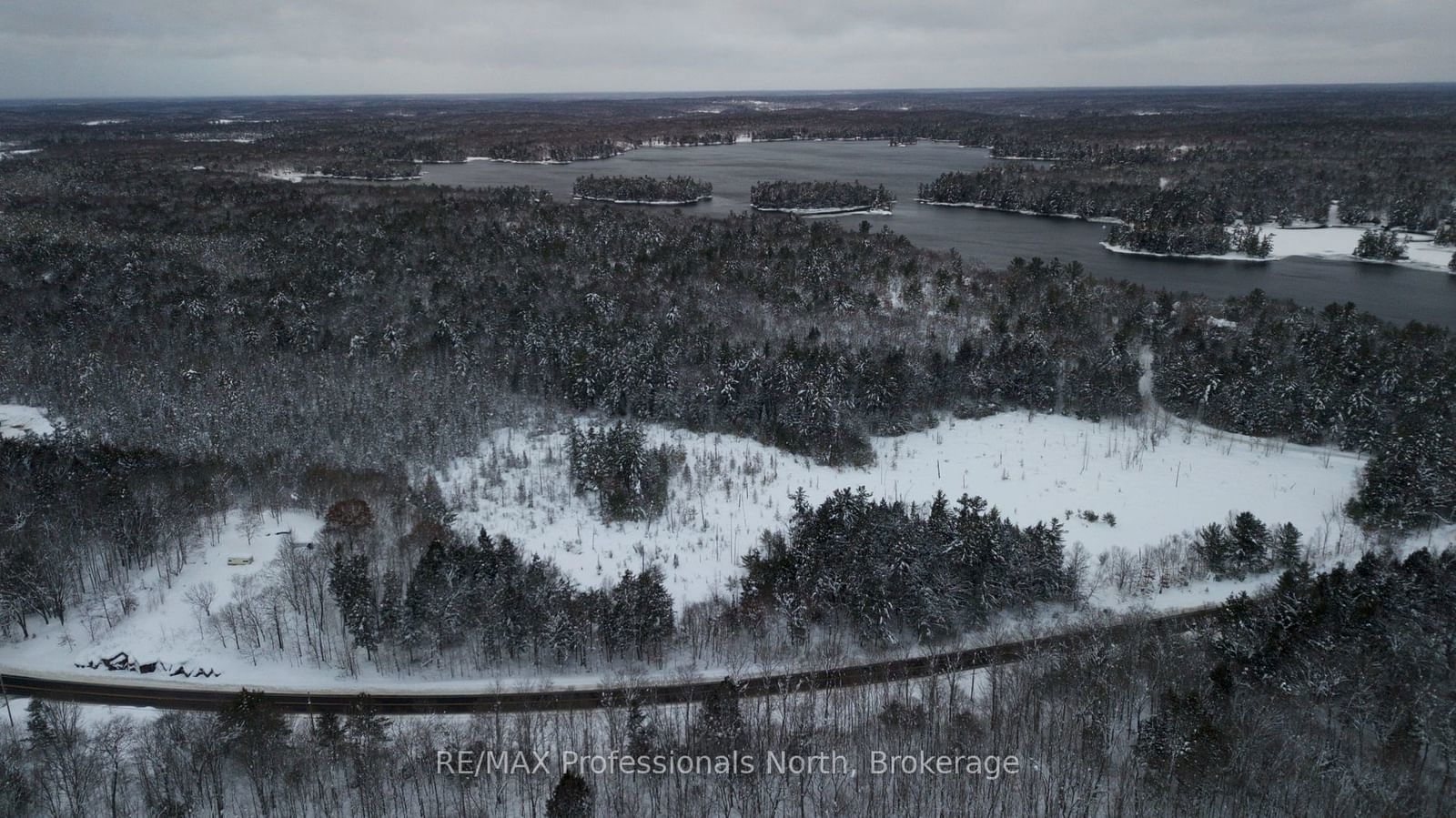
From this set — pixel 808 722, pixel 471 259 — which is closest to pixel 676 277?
pixel 471 259

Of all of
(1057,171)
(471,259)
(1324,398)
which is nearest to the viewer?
(1324,398)

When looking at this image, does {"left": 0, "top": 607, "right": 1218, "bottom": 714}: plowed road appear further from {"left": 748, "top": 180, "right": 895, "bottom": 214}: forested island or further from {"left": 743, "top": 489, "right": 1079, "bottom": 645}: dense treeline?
{"left": 748, "top": 180, "right": 895, "bottom": 214}: forested island

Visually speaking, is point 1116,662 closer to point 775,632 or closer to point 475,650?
point 775,632

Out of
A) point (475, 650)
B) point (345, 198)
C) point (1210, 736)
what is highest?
point (345, 198)

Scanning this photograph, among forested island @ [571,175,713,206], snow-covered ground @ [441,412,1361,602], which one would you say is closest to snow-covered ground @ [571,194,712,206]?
forested island @ [571,175,713,206]

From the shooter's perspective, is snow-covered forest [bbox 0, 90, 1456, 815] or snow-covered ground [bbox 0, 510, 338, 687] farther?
snow-covered ground [bbox 0, 510, 338, 687]

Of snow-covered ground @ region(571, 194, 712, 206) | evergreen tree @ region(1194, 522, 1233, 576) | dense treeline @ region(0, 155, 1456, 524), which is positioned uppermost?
snow-covered ground @ region(571, 194, 712, 206)

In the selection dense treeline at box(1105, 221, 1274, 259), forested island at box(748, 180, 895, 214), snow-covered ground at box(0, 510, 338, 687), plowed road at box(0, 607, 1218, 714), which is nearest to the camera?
plowed road at box(0, 607, 1218, 714)
